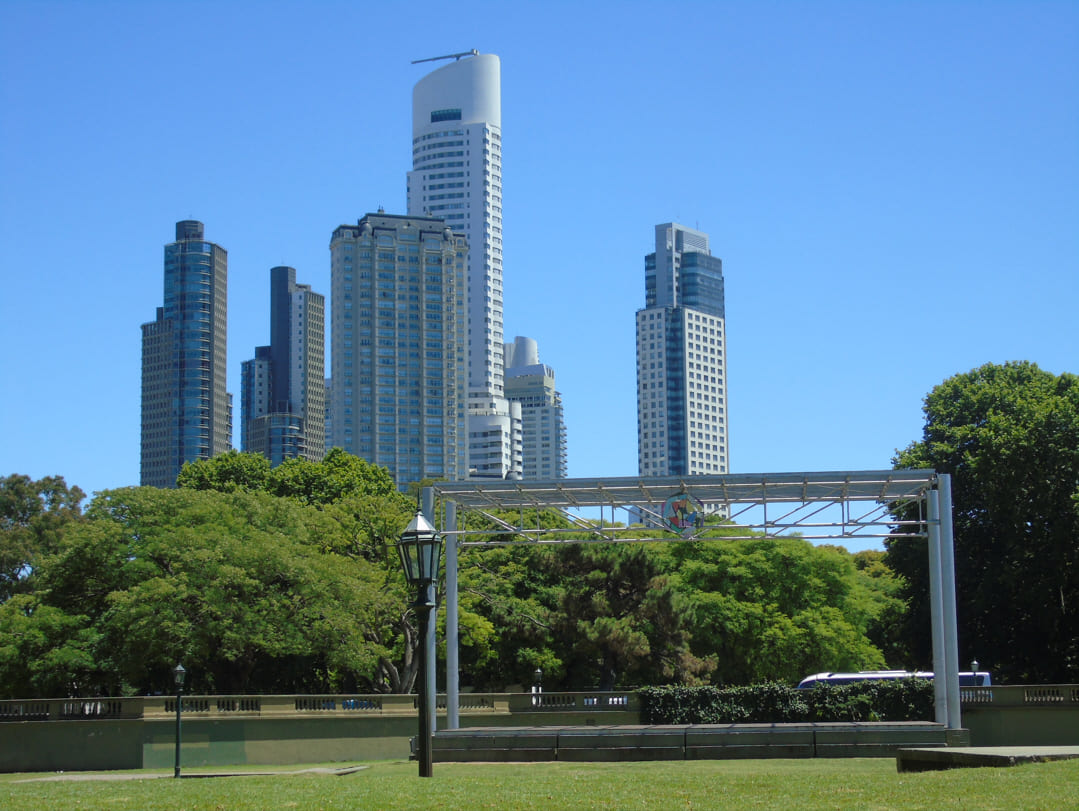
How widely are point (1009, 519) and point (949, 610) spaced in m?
16.4

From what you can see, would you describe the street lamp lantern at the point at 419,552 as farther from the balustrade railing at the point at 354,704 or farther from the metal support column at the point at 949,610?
the balustrade railing at the point at 354,704

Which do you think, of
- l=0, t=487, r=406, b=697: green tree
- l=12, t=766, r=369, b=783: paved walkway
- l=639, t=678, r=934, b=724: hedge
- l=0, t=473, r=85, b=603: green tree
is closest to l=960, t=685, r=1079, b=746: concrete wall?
l=639, t=678, r=934, b=724: hedge

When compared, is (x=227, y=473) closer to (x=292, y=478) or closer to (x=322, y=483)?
(x=292, y=478)

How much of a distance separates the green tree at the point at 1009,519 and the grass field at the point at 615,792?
26.9m

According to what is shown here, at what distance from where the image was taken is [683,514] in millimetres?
32656

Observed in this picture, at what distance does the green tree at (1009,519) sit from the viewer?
45.9 metres

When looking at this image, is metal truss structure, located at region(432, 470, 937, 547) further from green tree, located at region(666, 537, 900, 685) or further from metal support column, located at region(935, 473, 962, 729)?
green tree, located at region(666, 537, 900, 685)

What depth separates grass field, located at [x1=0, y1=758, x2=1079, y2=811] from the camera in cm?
1523

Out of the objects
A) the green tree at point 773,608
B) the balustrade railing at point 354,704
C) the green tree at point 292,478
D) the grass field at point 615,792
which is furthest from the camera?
the green tree at point 292,478

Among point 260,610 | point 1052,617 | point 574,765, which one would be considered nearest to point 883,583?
point 1052,617

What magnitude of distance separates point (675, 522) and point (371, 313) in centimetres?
16987

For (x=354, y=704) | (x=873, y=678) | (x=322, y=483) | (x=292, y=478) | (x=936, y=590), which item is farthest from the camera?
(x=292, y=478)

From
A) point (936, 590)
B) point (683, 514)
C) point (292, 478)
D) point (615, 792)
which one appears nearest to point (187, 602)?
point (683, 514)

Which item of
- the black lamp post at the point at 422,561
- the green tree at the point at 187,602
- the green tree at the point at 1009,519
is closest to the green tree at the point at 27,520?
the green tree at the point at 187,602
